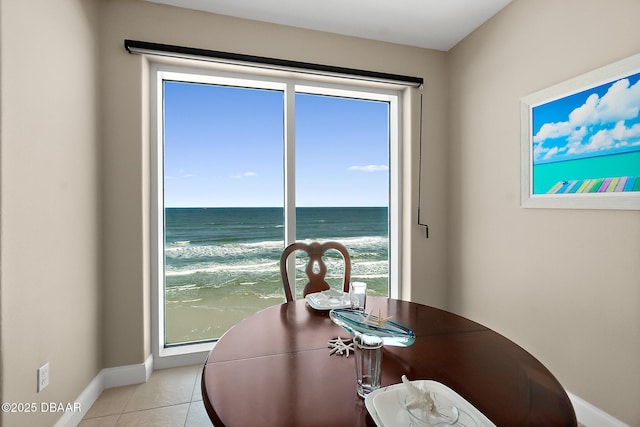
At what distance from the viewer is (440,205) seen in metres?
2.80

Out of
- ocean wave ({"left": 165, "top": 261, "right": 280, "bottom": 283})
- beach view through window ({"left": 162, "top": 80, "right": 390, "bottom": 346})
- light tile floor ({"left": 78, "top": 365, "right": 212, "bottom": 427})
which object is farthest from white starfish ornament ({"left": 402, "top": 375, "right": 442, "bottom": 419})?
ocean wave ({"left": 165, "top": 261, "right": 280, "bottom": 283})

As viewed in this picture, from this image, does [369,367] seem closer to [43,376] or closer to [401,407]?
[401,407]

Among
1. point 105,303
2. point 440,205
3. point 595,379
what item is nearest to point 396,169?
point 440,205

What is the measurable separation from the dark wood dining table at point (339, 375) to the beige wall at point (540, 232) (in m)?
0.93

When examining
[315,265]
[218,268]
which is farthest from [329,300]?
[218,268]

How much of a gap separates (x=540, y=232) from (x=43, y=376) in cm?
284

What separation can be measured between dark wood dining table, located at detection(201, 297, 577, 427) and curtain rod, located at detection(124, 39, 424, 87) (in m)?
1.87

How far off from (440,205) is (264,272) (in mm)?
4919

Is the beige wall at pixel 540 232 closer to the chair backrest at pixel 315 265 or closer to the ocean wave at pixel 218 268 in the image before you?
the chair backrest at pixel 315 265

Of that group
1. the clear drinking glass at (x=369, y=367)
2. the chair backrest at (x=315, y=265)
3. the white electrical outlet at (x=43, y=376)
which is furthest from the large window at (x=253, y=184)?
the clear drinking glass at (x=369, y=367)

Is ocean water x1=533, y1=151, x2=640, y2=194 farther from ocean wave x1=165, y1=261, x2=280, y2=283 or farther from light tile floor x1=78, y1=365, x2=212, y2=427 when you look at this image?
ocean wave x1=165, y1=261, x2=280, y2=283

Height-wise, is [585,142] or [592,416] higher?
[585,142]

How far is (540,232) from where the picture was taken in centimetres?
197

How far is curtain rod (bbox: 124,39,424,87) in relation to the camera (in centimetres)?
207
